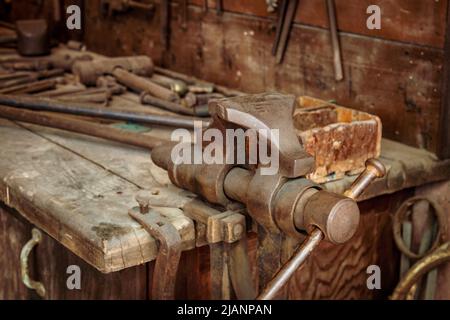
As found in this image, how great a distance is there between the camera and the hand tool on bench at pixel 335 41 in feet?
7.40

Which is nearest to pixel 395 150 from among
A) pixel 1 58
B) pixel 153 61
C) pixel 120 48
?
pixel 153 61

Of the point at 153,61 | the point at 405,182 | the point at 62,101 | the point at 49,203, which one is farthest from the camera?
→ the point at 153,61

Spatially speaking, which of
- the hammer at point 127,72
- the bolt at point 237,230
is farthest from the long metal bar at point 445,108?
the hammer at point 127,72

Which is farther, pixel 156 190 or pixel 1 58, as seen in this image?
pixel 1 58

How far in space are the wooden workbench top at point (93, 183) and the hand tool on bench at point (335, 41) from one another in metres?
0.28

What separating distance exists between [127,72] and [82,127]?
0.74m

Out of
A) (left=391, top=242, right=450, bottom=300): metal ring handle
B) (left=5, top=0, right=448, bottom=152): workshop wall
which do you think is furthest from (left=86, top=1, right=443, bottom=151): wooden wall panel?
(left=391, top=242, right=450, bottom=300): metal ring handle

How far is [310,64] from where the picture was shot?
241 cm

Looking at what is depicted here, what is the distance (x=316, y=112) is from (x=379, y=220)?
0.40 m

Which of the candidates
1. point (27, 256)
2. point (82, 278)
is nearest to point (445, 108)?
point (82, 278)

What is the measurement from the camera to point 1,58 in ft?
10.6

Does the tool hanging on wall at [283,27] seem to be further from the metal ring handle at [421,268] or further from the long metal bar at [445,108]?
the metal ring handle at [421,268]

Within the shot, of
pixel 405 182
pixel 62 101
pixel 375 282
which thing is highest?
pixel 62 101
